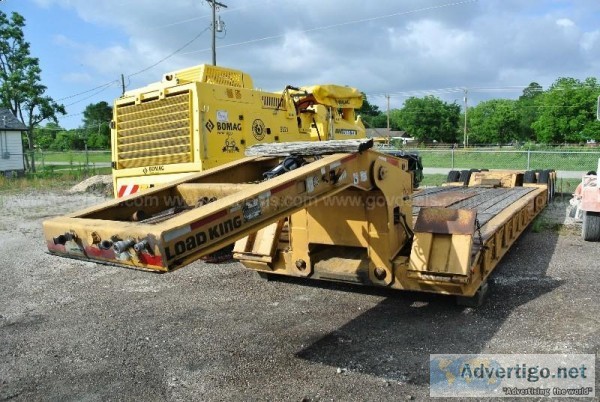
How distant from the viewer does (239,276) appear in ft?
21.2

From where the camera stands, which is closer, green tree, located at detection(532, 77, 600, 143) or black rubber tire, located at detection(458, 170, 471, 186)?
black rubber tire, located at detection(458, 170, 471, 186)

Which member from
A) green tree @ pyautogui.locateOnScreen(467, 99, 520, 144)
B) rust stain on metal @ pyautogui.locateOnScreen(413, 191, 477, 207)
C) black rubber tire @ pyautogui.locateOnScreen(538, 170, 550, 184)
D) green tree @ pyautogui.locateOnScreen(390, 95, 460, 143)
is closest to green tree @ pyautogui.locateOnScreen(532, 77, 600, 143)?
green tree @ pyautogui.locateOnScreen(467, 99, 520, 144)

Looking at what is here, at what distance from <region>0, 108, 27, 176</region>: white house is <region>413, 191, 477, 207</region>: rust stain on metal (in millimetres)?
26480

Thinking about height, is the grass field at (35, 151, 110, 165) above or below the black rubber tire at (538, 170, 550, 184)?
below

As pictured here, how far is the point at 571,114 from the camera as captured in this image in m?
55.0

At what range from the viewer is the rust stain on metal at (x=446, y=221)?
177 inches

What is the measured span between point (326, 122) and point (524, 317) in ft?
19.2

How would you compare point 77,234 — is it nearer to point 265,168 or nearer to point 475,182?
point 265,168

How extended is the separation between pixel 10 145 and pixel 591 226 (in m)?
31.0

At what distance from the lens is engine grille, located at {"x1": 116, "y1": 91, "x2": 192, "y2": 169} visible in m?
7.37

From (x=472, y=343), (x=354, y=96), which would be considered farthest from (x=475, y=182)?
(x=472, y=343)

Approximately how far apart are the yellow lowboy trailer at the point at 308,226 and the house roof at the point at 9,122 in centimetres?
2932

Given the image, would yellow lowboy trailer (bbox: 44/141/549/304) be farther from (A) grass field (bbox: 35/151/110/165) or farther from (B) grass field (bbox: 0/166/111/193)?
(A) grass field (bbox: 35/151/110/165)

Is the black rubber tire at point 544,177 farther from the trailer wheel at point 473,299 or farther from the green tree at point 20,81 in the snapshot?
the green tree at point 20,81
